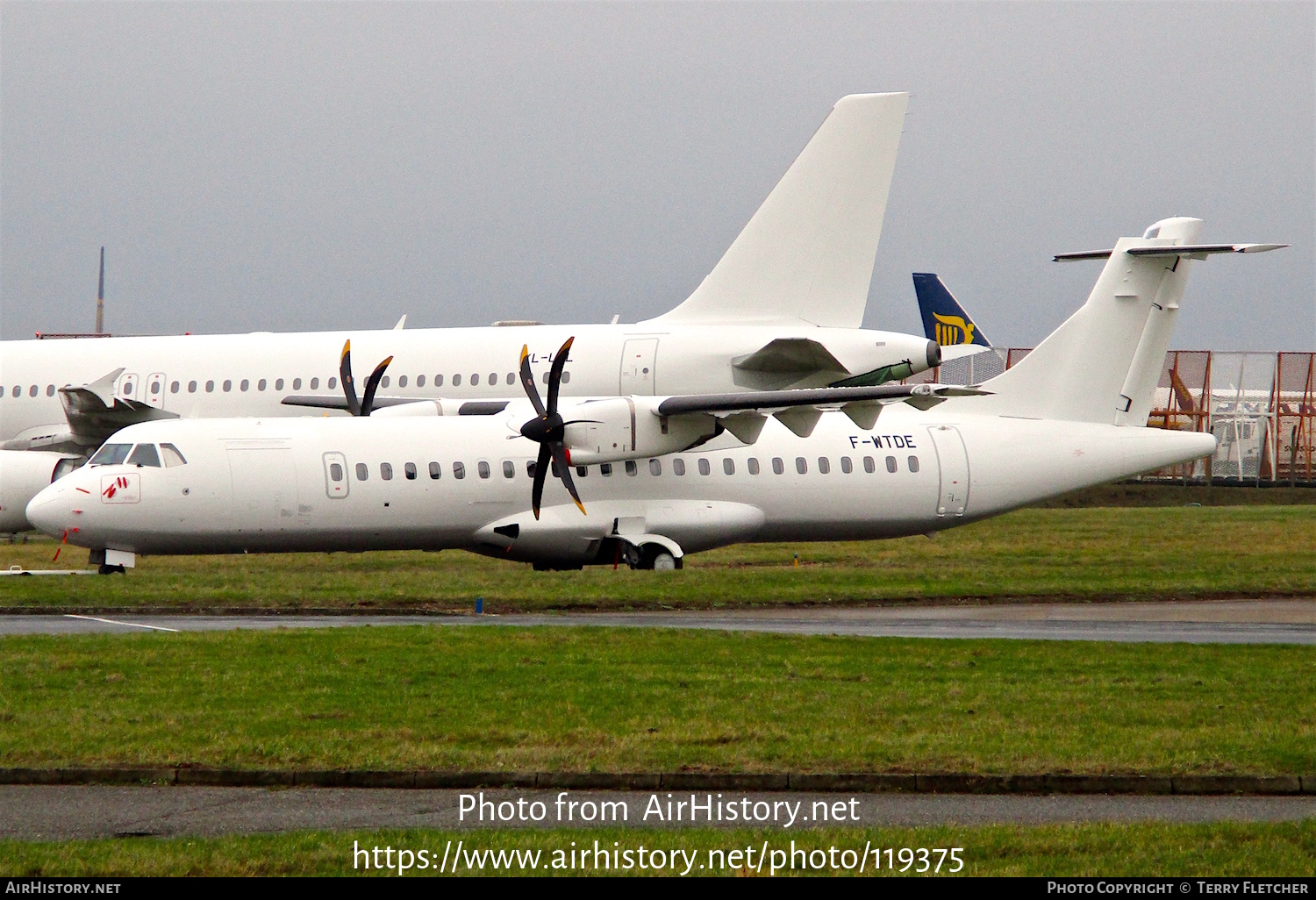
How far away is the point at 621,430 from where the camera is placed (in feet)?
82.3

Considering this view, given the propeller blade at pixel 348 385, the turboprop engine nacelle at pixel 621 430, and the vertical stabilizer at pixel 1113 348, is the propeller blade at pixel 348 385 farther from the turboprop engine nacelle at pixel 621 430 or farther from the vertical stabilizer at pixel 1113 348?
the vertical stabilizer at pixel 1113 348

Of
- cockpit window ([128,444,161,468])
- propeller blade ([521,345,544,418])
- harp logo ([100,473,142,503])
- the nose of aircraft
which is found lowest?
the nose of aircraft

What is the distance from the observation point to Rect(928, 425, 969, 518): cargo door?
90.9ft

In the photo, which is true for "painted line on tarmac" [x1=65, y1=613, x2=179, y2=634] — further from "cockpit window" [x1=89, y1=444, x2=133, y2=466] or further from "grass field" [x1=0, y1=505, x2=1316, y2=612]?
"cockpit window" [x1=89, y1=444, x2=133, y2=466]

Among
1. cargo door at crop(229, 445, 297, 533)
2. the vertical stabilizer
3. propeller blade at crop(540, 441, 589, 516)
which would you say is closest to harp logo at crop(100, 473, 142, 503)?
cargo door at crop(229, 445, 297, 533)

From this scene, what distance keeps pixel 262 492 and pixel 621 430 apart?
5.92m

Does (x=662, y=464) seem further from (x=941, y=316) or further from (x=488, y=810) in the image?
(x=941, y=316)

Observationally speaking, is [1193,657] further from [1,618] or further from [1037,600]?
[1,618]

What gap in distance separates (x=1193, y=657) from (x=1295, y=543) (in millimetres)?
19783

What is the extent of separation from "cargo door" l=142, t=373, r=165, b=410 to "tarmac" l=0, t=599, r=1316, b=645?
12435 millimetres

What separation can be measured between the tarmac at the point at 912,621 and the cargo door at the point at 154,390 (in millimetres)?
12435

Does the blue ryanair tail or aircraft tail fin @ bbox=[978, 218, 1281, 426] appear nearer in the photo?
aircraft tail fin @ bbox=[978, 218, 1281, 426]

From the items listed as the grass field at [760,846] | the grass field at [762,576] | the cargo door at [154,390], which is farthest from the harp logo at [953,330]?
the grass field at [760,846]

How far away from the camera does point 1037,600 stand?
23.4m
